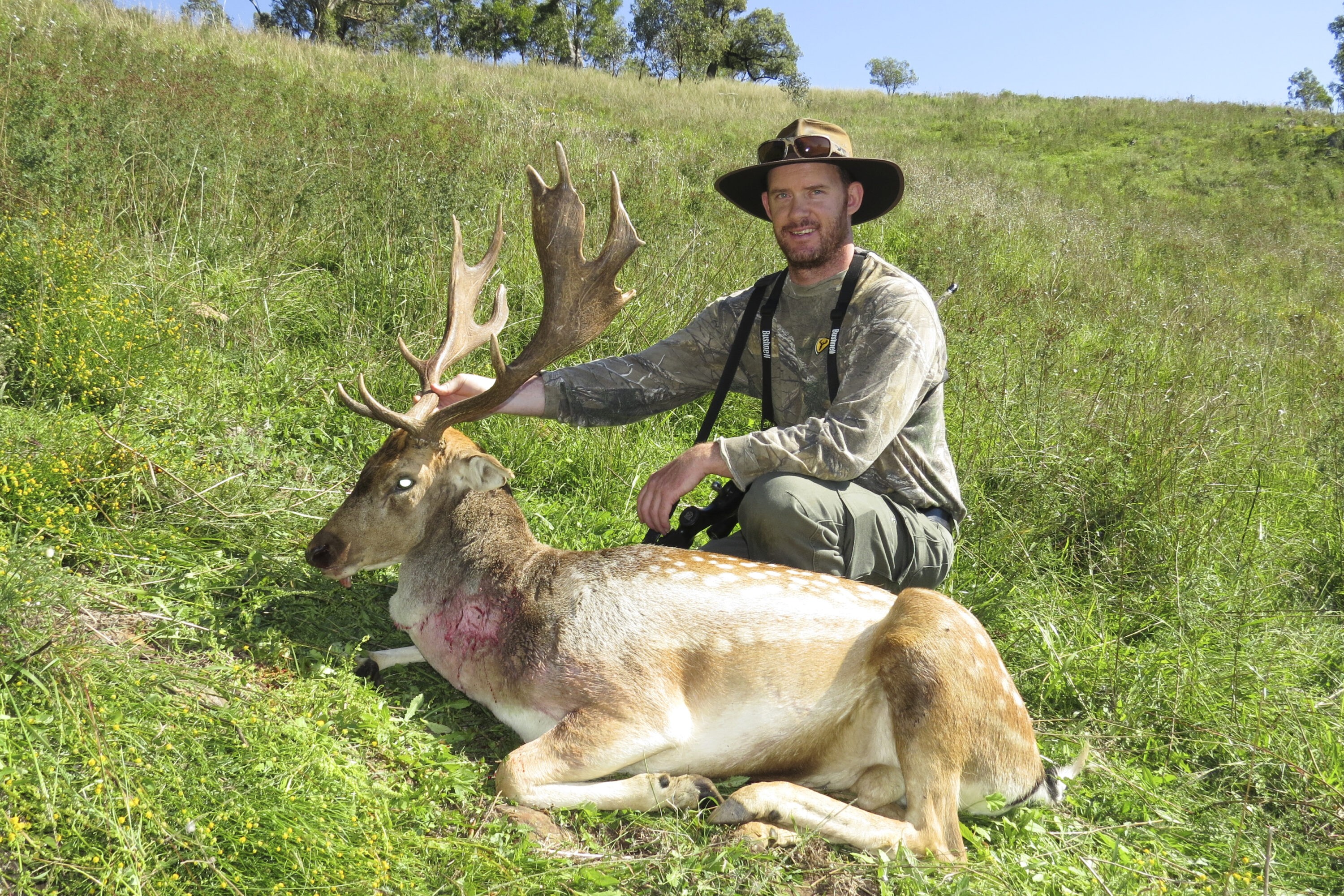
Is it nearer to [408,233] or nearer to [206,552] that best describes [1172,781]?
[206,552]

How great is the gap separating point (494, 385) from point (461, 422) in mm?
220

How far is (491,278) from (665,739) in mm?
4234

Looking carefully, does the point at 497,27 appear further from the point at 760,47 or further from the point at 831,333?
the point at 831,333

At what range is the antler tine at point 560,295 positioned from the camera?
12.8ft

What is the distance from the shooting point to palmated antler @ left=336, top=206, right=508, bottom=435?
4.07 m

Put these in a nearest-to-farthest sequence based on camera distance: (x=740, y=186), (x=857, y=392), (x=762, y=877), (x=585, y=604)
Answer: (x=762, y=877) → (x=585, y=604) → (x=857, y=392) → (x=740, y=186)

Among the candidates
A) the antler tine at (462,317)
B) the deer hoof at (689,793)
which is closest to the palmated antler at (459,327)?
the antler tine at (462,317)

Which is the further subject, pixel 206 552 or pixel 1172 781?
pixel 206 552

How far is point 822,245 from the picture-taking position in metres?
4.55

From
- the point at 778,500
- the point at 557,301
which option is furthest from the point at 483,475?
the point at 778,500

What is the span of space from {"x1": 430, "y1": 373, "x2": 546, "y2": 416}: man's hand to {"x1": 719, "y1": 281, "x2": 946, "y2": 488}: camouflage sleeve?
3.37ft

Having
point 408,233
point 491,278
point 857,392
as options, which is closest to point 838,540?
point 857,392

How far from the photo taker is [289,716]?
321cm

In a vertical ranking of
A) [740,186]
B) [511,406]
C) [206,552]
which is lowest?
[206,552]
